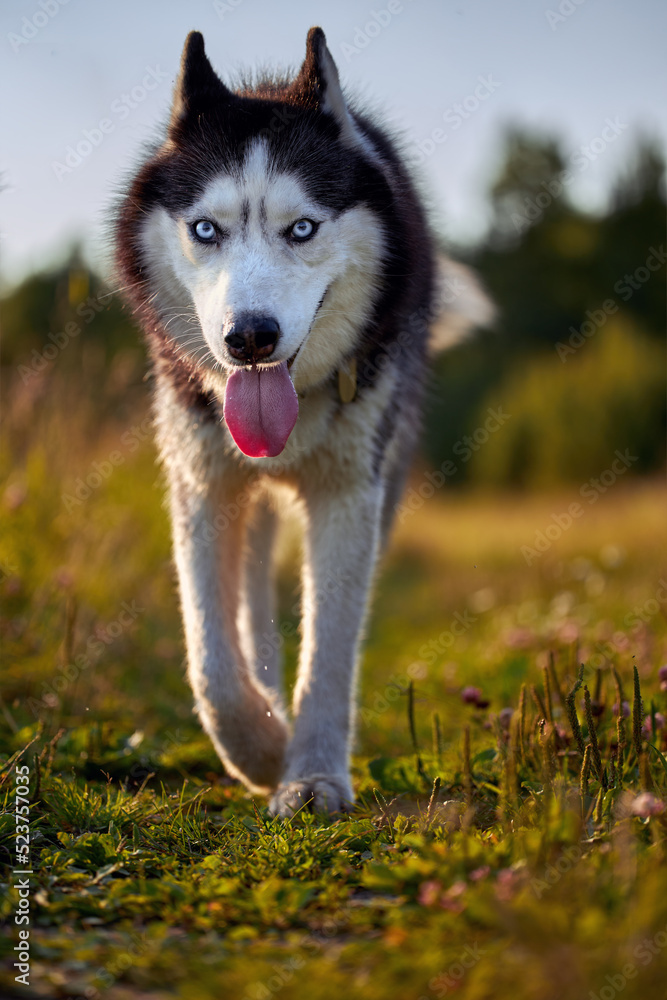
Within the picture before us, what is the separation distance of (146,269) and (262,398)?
708 mm

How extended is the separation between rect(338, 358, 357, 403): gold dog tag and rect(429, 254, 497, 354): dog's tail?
146 centimetres

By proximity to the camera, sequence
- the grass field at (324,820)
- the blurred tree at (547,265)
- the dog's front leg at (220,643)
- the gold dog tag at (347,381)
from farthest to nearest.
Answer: the blurred tree at (547,265), the gold dog tag at (347,381), the dog's front leg at (220,643), the grass field at (324,820)

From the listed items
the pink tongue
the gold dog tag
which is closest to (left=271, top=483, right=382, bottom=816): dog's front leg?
the gold dog tag

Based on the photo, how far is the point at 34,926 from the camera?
1.65 meters

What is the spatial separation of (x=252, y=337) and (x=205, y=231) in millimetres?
495

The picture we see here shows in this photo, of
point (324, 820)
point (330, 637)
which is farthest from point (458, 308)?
point (324, 820)

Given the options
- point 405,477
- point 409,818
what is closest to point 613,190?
point 405,477

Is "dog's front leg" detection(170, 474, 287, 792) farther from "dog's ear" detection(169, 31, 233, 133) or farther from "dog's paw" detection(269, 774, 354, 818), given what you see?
"dog's ear" detection(169, 31, 233, 133)

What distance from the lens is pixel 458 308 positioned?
4477 millimetres

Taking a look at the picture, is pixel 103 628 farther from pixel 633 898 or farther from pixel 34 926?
pixel 633 898

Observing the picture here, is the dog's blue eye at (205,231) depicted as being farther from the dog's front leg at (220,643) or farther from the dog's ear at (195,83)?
the dog's front leg at (220,643)

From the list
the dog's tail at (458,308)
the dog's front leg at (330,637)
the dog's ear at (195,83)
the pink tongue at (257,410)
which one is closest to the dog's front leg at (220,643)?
the dog's front leg at (330,637)

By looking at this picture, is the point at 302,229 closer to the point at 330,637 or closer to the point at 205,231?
the point at 205,231

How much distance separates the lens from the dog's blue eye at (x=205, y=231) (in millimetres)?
2553
